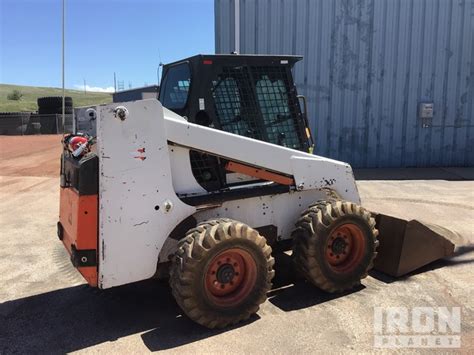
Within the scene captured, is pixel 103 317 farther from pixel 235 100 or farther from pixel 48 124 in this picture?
pixel 48 124

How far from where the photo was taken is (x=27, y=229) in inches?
300

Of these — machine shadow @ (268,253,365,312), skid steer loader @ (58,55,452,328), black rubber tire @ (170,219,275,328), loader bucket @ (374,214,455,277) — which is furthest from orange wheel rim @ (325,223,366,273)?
black rubber tire @ (170,219,275,328)

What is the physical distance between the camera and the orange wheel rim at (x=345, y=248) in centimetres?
468

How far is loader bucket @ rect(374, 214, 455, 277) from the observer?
16.8 ft

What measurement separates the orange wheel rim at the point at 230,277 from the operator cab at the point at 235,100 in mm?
751

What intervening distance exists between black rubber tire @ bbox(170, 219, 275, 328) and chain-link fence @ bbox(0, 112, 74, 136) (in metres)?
26.2

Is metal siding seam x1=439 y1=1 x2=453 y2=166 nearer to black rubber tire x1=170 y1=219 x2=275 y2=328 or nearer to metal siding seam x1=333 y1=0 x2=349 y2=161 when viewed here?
metal siding seam x1=333 y1=0 x2=349 y2=161

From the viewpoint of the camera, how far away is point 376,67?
1330cm

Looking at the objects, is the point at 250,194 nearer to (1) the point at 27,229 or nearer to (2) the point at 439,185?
(1) the point at 27,229

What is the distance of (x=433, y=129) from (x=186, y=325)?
38.7 feet

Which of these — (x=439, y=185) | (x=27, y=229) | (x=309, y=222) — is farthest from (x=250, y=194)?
(x=439, y=185)

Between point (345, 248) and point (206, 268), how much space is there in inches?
66.0

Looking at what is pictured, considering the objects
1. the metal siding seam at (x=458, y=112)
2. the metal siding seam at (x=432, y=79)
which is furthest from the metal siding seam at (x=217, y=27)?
the metal siding seam at (x=458, y=112)

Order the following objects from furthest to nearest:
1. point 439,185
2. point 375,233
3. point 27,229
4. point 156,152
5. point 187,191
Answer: point 439,185 → point 27,229 → point 375,233 → point 187,191 → point 156,152
